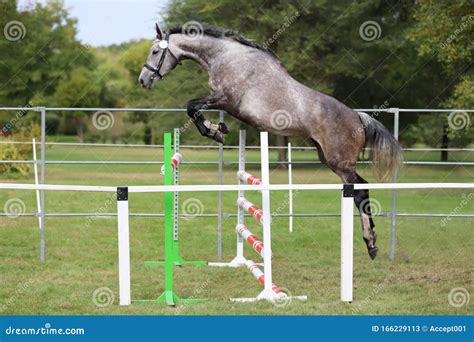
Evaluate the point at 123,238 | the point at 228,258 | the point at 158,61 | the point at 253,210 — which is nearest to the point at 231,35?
the point at 158,61

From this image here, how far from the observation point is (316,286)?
6.37m

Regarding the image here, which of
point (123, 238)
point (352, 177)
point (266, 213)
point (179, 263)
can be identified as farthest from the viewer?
point (179, 263)

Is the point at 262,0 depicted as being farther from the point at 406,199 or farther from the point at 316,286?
the point at 316,286

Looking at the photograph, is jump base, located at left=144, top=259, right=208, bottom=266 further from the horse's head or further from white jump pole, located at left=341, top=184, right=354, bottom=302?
white jump pole, located at left=341, top=184, right=354, bottom=302

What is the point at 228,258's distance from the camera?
802 cm

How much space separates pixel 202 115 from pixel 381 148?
5.39 feet

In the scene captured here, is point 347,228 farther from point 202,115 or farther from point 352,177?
point 202,115

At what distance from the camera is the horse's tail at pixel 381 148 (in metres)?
6.24

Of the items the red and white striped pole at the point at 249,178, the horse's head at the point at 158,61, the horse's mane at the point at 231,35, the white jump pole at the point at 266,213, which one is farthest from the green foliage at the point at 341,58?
the white jump pole at the point at 266,213

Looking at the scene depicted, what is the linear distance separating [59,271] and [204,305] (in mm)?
2328

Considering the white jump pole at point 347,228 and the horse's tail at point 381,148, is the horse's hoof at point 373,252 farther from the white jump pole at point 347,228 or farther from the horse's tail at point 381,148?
the white jump pole at point 347,228

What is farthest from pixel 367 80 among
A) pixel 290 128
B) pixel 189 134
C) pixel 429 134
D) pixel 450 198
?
pixel 290 128

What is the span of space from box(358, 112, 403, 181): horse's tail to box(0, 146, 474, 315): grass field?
0.22 m

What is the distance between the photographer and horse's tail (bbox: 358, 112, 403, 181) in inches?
246
